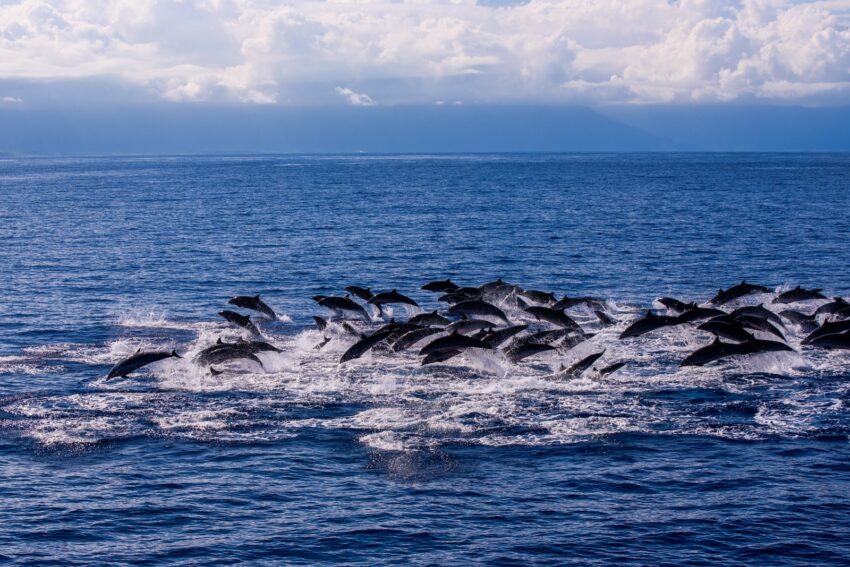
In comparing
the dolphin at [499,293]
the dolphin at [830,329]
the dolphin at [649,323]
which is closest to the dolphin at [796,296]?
the dolphin at [830,329]

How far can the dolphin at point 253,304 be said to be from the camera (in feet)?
154

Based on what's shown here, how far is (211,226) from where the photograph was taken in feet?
332

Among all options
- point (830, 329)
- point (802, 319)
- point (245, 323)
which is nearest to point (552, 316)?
point (830, 329)

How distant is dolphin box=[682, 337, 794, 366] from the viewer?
34.4 m

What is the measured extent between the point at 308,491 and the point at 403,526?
3203mm

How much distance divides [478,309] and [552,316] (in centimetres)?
326

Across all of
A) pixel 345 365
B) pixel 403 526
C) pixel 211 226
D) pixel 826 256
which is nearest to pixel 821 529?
pixel 403 526

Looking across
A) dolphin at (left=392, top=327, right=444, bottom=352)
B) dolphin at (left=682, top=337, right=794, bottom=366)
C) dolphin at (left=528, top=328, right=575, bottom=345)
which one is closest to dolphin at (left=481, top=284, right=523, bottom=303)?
dolphin at (left=528, top=328, right=575, bottom=345)

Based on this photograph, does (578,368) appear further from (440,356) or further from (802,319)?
(802,319)

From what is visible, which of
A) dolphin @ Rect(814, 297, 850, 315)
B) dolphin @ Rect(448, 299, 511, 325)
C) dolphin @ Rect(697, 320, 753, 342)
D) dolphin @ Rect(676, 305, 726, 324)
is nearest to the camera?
dolphin @ Rect(697, 320, 753, 342)

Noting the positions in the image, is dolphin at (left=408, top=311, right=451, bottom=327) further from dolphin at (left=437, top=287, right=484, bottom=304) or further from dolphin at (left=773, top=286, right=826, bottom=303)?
dolphin at (left=773, top=286, right=826, bottom=303)

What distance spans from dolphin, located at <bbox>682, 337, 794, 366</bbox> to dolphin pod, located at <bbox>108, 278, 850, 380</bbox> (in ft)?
0.11

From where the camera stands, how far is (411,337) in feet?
124

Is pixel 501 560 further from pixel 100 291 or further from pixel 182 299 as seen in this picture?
pixel 100 291
